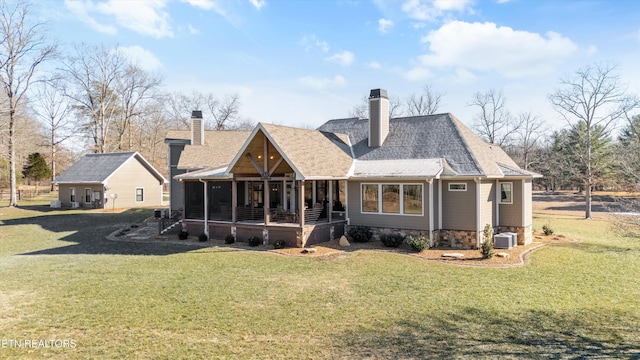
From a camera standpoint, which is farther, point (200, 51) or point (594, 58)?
point (594, 58)

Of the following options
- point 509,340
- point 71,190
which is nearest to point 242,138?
point 71,190

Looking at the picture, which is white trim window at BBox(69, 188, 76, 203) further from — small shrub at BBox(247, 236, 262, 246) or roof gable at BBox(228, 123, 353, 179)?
small shrub at BBox(247, 236, 262, 246)

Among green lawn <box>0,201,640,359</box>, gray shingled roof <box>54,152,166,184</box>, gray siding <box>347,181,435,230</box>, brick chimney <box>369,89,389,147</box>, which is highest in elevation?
brick chimney <box>369,89,389,147</box>

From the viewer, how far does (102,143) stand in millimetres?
46438

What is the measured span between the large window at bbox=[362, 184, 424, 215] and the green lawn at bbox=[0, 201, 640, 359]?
299cm

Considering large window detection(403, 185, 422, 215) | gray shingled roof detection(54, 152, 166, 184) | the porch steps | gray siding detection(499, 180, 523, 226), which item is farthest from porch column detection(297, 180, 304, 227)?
gray shingled roof detection(54, 152, 166, 184)

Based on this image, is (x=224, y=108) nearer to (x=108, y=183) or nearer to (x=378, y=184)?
(x=108, y=183)

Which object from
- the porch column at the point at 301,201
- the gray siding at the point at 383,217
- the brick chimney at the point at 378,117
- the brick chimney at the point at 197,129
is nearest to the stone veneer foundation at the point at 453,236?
the gray siding at the point at 383,217

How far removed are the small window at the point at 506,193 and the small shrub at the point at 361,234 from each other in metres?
6.97

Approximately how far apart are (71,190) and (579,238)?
131 ft

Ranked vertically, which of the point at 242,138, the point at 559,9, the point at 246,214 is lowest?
the point at 246,214

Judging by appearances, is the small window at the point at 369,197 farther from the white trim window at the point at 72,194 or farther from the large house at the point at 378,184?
the white trim window at the point at 72,194

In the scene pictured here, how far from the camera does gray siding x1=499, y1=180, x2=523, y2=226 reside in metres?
18.5

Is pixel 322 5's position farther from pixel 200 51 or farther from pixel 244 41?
pixel 200 51
